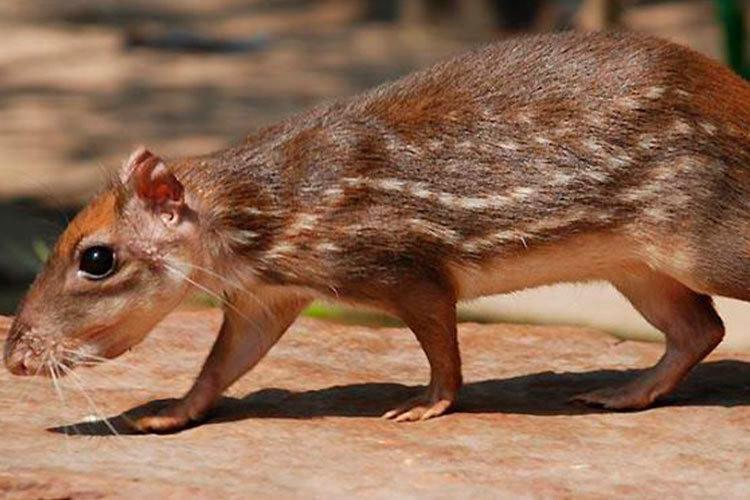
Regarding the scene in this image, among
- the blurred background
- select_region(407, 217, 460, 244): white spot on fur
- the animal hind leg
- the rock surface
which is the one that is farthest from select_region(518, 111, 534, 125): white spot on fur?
→ the blurred background

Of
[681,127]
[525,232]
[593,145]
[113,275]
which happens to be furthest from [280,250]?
[681,127]

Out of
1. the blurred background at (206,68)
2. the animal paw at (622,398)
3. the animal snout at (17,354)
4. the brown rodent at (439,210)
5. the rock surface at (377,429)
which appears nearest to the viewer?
the rock surface at (377,429)

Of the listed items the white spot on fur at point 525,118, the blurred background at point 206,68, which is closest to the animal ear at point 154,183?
the white spot on fur at point 525,118

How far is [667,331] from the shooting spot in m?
6.95

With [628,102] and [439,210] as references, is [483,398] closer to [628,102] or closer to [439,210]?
[439,210]

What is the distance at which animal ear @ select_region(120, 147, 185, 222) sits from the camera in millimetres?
6371

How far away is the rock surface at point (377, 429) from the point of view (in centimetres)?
576

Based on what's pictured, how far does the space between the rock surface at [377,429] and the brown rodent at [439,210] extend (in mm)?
242

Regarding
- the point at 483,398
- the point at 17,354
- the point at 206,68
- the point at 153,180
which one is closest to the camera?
the point at 17,354

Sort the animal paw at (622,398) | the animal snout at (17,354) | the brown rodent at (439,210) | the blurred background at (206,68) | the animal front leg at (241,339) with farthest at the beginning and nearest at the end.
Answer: the blurred background at (206,68) → the animal paw at (622,398) → the animal front leg at (241,339) → the brown rodent at (439,210) → the animal snout at (17,354)

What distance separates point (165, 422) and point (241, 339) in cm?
41

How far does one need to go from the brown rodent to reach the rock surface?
0.24m

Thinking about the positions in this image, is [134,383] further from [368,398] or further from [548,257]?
[548,257]

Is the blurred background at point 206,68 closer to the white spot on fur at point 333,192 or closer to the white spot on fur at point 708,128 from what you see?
the white spot on fur at point 708,128
